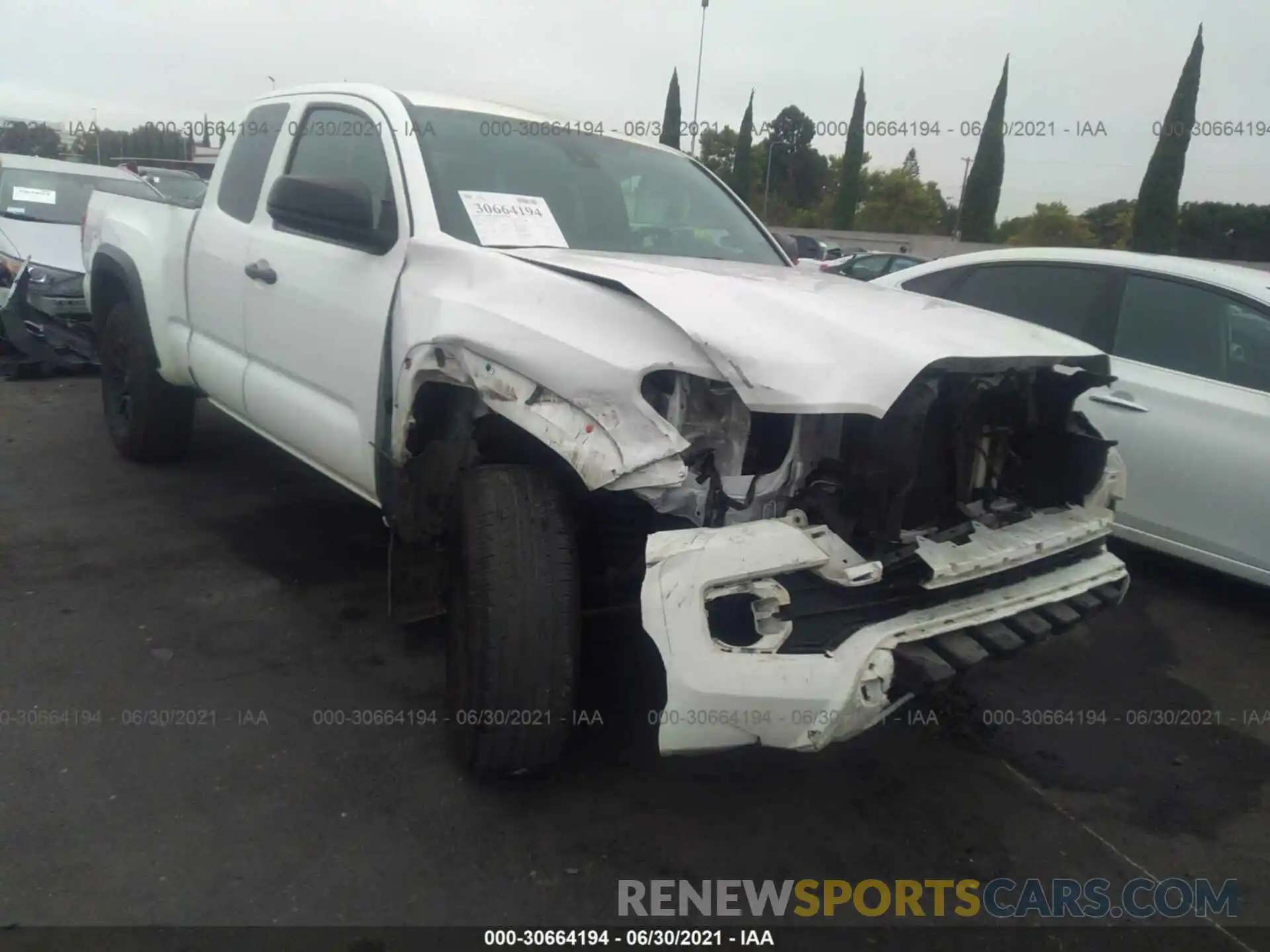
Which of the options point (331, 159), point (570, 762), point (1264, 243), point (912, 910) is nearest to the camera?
point (912, 910)

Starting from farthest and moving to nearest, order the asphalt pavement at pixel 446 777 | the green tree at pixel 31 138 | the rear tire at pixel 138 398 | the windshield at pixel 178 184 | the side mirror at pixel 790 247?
the green tree at pixel 31 138, the windshield at pixel 178 184, the rear tire at pixel 138 398, the side mirror at pixel 790 247, the asphalt pavement at pixel 446 777

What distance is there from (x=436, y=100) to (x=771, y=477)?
2090 millimetres

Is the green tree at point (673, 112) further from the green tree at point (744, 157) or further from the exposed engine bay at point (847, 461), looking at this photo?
the exposed engine bay at point (847, 461)

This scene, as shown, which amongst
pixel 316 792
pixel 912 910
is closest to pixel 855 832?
pixel 912 910

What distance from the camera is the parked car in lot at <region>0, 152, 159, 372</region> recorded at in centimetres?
729

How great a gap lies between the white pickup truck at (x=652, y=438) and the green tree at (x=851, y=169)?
33.8 m

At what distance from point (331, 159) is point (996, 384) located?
2.53 metres

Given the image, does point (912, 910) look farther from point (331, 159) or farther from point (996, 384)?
point (331, 159)

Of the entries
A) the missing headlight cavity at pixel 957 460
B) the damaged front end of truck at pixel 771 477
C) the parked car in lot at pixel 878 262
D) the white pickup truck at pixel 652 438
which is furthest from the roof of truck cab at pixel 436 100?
the parked car in lot at pixel 878 262

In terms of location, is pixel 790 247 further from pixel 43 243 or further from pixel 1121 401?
pixel 43 243

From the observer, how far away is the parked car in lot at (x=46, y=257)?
7.29m

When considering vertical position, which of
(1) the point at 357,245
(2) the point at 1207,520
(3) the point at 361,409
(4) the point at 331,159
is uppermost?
(4) the point at 331,159

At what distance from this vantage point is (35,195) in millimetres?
8750

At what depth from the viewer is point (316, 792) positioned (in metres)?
2.62
